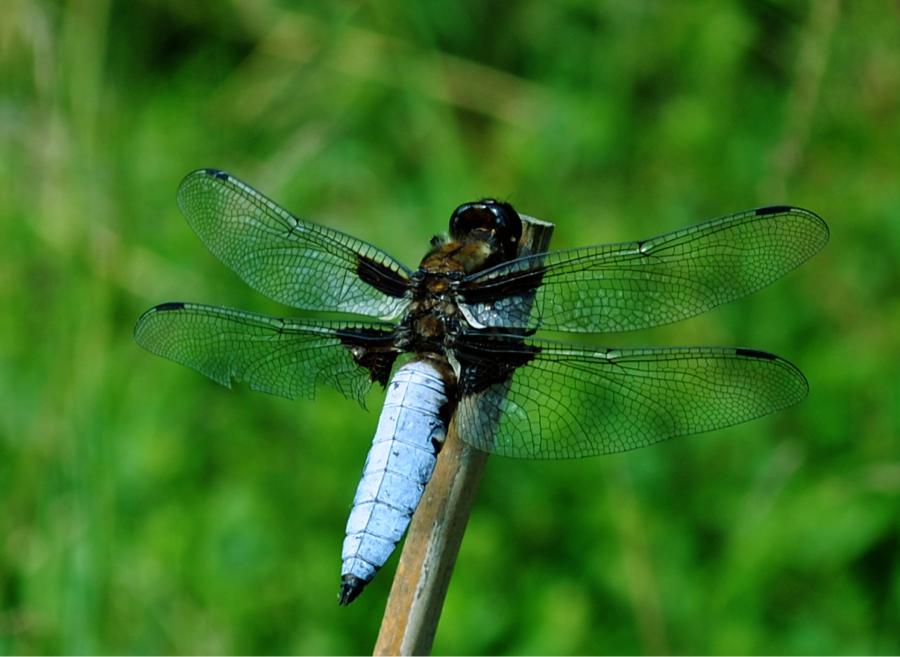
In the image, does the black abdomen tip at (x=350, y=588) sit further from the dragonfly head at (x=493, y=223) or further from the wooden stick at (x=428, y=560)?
the dragonfly head at (x=493, y=223)

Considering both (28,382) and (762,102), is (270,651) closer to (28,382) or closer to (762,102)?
(28,382)

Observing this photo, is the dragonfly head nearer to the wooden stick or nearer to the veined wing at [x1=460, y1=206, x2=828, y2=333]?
the veined wing at [x1=460, y1=206, x2=828, y2=333]

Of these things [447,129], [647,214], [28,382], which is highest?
[447,129]

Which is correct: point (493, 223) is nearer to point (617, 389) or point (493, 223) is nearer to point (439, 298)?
point (439, 298)

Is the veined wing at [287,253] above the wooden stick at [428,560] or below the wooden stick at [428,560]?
above

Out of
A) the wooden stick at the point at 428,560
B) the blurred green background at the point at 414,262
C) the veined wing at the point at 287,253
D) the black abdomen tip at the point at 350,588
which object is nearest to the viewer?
the wooden stick at the point at 428,560

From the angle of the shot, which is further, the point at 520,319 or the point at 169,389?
the point at 169,389

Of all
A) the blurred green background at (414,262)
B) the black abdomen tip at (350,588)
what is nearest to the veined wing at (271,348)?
the blurred green background at (414,262)

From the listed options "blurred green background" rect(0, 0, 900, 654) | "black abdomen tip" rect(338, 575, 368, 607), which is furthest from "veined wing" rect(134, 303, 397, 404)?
"black abdomen tip" rect(338, 575, 368, 607)

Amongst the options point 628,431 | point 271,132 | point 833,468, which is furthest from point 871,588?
point 271,132
